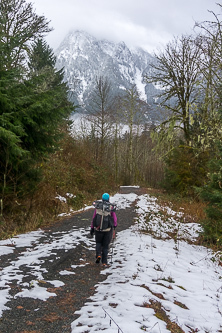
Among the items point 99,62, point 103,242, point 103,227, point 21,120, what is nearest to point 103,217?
point 103,227

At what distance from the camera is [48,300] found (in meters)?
3.69

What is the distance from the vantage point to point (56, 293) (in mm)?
3957

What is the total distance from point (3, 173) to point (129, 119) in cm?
2718

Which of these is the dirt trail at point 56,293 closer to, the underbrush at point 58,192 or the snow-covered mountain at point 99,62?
the underbrush at point 58,192

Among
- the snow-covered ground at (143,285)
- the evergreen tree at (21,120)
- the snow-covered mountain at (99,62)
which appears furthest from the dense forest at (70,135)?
the snow-covered mountain at (99,62)

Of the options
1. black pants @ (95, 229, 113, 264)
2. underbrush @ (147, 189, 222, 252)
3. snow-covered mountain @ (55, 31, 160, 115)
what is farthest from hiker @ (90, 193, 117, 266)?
snow-covered mountain @ (55, 31, 160, 115)

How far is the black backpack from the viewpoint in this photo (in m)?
5.66

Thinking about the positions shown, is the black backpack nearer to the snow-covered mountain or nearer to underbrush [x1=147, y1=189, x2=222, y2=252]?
underbrush [x1=147, y1=189, x2=222, y2=252]

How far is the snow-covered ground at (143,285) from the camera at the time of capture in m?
3.21

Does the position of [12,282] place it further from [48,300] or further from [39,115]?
[39,115]

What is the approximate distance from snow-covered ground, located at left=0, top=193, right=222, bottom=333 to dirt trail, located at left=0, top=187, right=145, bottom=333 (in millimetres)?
129

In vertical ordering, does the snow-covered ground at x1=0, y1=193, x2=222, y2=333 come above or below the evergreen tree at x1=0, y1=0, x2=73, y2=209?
below

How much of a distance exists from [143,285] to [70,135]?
17.2m

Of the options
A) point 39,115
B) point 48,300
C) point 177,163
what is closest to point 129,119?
point 177,163
